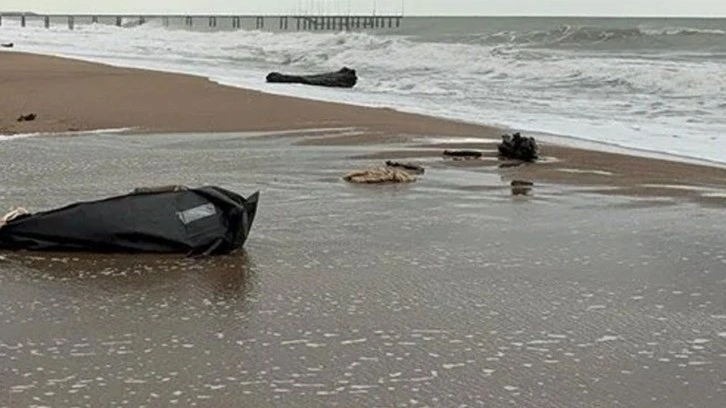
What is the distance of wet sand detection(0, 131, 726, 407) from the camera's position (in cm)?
348

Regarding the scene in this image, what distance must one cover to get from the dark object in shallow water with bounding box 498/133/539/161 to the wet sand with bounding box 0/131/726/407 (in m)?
1.84

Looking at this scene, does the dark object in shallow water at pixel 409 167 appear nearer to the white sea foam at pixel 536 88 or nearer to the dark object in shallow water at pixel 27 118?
the white sea foam at pixel 536 88

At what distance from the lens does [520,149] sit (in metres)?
9.43

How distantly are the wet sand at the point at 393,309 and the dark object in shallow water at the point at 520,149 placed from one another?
184cm

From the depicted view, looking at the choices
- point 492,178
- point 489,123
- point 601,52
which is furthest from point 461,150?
point 601,52

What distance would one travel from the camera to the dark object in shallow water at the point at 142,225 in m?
5.37

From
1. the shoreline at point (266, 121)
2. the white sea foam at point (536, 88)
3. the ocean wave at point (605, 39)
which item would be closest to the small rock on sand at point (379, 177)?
the shoreline at point (266, 121)

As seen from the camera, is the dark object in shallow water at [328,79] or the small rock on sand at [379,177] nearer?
the small rock on sand at [379,177]

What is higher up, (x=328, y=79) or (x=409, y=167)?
(x=409, y=167)

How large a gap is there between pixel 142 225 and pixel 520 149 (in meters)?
4.82

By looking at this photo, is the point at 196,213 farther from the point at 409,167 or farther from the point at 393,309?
the point at 409,167

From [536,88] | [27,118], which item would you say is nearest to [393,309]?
[27,118]

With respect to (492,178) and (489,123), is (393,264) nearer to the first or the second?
(492,178)

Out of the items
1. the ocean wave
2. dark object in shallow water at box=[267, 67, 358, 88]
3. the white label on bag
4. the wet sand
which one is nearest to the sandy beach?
the wet sand
